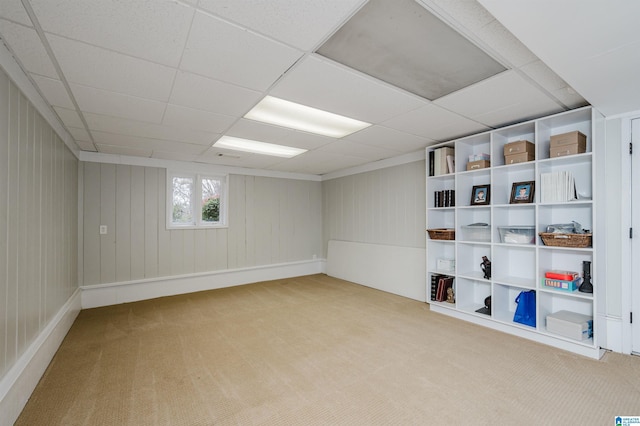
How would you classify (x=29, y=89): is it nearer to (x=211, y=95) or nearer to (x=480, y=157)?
(x=211, y=95)

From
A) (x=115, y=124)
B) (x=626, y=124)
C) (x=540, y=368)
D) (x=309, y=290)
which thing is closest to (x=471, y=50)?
(x=626, y=124)

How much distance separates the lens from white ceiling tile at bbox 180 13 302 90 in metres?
1.58

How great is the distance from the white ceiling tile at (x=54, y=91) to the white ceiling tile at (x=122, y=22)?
30.5 inches

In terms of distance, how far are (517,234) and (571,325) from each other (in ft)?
3.20

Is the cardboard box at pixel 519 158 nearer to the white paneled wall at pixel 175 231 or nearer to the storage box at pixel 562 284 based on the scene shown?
the storage box at pixel 562 284

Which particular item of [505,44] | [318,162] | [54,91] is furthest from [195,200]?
[505,44]

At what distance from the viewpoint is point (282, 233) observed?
614cm

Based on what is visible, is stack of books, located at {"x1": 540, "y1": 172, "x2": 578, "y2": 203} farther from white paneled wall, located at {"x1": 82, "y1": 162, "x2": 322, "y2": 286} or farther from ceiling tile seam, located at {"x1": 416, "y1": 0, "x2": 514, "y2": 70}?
white paneled wall, located at {"x1": 82, "y1": 162, "x2": 322, "y2": 286}

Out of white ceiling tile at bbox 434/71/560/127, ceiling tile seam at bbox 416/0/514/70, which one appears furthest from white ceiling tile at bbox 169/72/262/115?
white ceiling tile at bbox 434/71/560/127

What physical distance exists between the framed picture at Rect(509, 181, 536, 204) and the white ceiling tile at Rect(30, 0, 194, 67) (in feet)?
11.3

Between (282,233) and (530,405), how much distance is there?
15.9 ft

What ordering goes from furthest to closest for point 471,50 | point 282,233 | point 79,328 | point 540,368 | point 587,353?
point 282,233 < point 79,328 < point 587,353 < point 540,368 < point 471,50

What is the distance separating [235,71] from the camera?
2012 mm

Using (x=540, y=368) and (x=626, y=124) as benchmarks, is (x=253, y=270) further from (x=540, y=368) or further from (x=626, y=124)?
(x=626, y=124)
